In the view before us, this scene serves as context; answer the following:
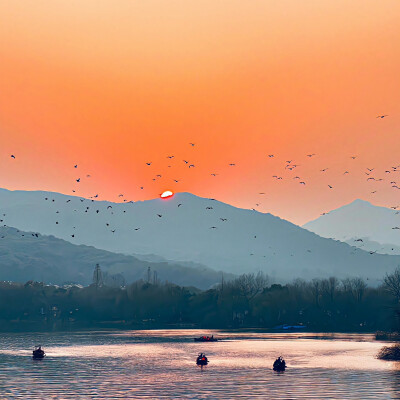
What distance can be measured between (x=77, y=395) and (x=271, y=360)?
61.4 metres

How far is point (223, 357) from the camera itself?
6560 inches

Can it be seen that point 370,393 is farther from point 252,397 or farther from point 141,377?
point 141,377

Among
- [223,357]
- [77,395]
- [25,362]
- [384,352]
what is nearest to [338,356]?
[384,352]

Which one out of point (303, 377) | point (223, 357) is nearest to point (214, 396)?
point (303, 377)

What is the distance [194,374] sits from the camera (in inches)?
5290

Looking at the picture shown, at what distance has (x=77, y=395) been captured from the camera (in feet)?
353

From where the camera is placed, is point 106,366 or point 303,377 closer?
point 303,377

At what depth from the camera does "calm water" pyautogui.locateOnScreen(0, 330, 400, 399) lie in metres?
110

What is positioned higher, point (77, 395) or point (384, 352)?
point (384, 352)

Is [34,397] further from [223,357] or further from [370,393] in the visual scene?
[223,357]

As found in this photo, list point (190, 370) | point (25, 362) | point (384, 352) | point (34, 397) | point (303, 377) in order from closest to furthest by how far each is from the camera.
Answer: point (34, 397) → point (303, 377) → point (190, 370) → point (25, 362) → point (384, 352)

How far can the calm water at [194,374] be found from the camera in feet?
359

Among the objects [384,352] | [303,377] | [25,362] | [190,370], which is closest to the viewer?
[303,377]

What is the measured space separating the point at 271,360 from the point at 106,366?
34.5 meters
